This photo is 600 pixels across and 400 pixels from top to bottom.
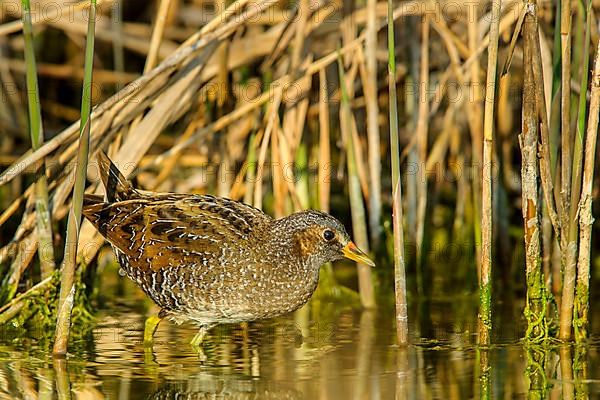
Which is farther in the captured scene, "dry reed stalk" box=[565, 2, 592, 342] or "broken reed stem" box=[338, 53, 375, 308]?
"broken reed stem" box=[338, 53, 375, 308]

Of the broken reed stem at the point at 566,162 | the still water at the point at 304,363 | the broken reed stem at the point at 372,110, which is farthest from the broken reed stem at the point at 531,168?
the broken reed stem at the point at 372,110

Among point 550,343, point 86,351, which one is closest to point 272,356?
point 86,351

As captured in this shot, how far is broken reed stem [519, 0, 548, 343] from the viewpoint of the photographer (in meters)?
5.30

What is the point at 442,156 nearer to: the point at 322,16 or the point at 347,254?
the point at 322,16

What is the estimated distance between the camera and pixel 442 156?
7.74m

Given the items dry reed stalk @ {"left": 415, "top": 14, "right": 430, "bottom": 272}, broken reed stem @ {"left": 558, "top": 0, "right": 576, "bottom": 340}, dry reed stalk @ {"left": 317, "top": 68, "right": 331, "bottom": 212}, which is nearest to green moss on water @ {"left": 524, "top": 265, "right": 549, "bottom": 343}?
broken reed stem @ {"left": 558, "top": 0, "right": 576, "bottom": 340}

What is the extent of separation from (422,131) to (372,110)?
499 mm

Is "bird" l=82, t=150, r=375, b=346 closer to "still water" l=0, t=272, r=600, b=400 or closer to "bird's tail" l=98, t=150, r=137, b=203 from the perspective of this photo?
"bird's tail" l=98, t=150, r=137, b=203

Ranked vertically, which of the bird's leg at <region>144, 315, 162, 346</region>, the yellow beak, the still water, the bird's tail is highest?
the bird's tail

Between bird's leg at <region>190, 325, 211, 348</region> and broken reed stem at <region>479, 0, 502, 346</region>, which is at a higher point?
broken reed stem at <region>479, 0, 502, 346</region>

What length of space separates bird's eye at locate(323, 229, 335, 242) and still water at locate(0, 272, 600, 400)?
592mm

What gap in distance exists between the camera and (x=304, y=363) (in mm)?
5535

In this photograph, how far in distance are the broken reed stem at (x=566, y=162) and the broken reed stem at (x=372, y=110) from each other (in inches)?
56.4

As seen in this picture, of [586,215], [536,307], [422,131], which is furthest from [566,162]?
[422,131]
